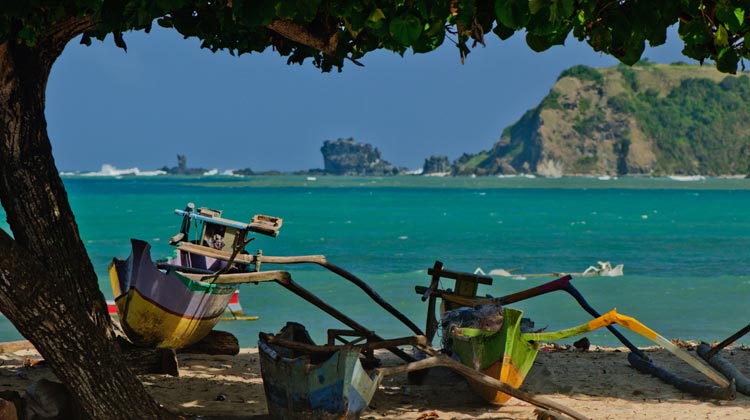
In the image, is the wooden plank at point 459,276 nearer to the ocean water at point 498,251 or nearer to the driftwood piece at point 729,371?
the driftwood piece at point 729,371

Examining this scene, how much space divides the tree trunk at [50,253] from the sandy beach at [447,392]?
1.50 metres

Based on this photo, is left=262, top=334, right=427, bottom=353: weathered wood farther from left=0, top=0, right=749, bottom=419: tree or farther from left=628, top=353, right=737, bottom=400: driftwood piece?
left=628, top=353, right=737, bottom=400: driftwood piece

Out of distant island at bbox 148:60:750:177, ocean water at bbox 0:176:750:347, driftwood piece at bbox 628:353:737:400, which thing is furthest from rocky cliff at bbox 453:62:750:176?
driftwood piece at bbox 628:353:737:400

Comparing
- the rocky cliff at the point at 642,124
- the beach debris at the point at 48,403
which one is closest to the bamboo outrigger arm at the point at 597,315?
the beach debris at the point at 48,403

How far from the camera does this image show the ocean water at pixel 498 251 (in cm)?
1823

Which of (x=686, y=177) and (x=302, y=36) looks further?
(x=686, y=177)

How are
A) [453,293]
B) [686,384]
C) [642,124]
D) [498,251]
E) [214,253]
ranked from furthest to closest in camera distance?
1. [642,124]
2. [498,251]
3. [453,293]
4. [686,384]
5. [214,253]

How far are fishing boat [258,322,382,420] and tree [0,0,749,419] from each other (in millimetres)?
977

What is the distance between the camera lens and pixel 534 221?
6412 cm

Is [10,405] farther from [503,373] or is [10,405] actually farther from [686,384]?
[686,384]

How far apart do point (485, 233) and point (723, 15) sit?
4773cm

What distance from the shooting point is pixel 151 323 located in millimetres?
9398

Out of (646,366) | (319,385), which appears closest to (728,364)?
(646,366)

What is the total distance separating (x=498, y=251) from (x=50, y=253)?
1401 inches
